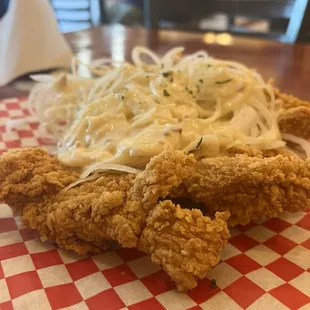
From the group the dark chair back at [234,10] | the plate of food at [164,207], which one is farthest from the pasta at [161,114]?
the dark chair back at [234,10]

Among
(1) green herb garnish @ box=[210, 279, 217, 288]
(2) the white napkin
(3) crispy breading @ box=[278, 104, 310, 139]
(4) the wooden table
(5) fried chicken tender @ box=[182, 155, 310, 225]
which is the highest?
(5) fried chicken tender @ box=[182, 155, 310, 225]

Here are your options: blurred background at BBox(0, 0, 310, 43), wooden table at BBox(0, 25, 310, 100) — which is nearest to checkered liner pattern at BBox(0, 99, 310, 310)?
wooden table at BBox(0, 25, 310, 100)

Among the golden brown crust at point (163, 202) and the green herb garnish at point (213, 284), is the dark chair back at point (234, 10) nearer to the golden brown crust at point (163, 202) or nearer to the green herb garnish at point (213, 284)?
the golden brown crust at point (163, 202)

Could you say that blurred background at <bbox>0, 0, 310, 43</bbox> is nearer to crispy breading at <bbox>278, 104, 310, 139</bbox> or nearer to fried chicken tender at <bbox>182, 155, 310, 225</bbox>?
crispy breading at <bbox>278, 104, 310, 139</bbox>

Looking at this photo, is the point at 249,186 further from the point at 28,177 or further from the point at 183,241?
the point at 28,177

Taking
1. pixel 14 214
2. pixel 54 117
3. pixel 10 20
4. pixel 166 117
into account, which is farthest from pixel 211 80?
pixel 10 20

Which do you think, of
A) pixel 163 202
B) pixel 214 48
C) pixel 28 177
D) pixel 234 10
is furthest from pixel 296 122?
pixel 234 10

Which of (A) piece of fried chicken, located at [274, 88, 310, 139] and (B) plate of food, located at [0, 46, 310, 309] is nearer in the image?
(B) plate of food, located at [0, 46, 310, 309]
